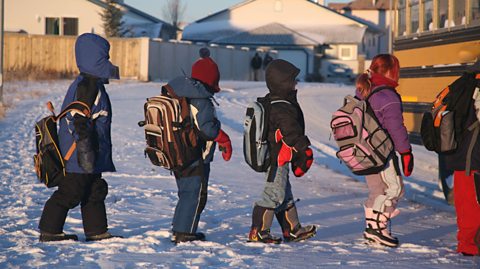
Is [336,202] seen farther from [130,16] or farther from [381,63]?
[130,16]

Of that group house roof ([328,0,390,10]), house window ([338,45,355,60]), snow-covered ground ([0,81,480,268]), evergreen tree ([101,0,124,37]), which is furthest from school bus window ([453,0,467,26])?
house roof ([328,0,390,10])

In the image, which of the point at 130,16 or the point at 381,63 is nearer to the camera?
the point at 381,63

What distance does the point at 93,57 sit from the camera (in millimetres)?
6484

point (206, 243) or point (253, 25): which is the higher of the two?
point (253, 25)

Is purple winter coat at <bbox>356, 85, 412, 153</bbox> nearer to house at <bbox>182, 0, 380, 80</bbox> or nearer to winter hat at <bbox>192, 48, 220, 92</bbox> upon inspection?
winter hat at <bbox>192, 48, 220, 92</bbox>

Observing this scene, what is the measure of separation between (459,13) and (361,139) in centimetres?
245

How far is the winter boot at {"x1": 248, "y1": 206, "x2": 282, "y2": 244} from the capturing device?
260 inches

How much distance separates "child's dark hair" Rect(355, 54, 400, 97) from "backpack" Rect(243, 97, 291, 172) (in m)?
0.57

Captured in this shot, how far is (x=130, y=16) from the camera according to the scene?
55.4 metres

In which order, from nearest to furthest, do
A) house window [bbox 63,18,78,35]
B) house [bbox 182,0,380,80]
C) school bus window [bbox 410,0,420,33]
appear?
school bus window [bbox 410,0,420,33] → house window [bbox 63,18,78,35] → house [bbox 182,0,380,80]

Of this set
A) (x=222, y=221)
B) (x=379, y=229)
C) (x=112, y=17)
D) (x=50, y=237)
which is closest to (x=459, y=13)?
(x=379, y=229)

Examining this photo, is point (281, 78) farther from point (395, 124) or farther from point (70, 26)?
point (70, 26)

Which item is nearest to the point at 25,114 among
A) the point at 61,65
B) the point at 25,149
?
the point at 25,149

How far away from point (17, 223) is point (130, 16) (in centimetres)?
4904
